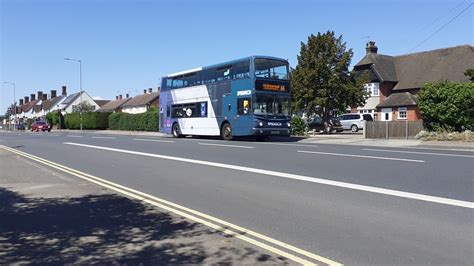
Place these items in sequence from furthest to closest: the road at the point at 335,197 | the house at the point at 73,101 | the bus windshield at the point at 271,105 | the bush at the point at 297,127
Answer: the house at the point at 73,101 < the bush at the point at 297,127 < the bus windshield at the point at 271,105 < the road at the point at 335,197

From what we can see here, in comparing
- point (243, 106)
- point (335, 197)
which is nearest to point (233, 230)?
point (335, 197)

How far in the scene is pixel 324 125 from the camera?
40312 mm

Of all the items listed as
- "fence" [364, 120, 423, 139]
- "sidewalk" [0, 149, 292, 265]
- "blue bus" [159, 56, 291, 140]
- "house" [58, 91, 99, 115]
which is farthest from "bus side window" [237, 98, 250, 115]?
"house" [58, 91, 99, 115]

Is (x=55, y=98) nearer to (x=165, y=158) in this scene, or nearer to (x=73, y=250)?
(x=165, y=158)

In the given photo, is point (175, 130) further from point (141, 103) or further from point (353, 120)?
point (141, 103)

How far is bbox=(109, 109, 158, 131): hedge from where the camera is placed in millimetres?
49375

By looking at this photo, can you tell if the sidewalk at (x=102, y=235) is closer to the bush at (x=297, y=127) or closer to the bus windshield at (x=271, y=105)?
Answer: the bus windshield at (x=271, y=105)

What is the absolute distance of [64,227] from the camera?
657 centimetres

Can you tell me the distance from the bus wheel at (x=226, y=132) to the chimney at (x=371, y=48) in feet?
109

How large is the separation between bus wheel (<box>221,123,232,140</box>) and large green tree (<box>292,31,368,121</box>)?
1268cm

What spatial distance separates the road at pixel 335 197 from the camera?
217 inches

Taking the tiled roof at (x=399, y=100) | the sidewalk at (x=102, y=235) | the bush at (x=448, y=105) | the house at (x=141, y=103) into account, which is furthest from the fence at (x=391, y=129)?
the house at (x=141, y=103)

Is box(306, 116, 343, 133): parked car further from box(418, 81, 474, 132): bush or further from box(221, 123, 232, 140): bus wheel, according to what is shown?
Answer: box(221, 123, 232, 140): bus wheel

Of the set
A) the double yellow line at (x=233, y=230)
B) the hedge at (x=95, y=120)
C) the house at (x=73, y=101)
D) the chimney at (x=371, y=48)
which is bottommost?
the double yellow line at (x=233, y=230)
